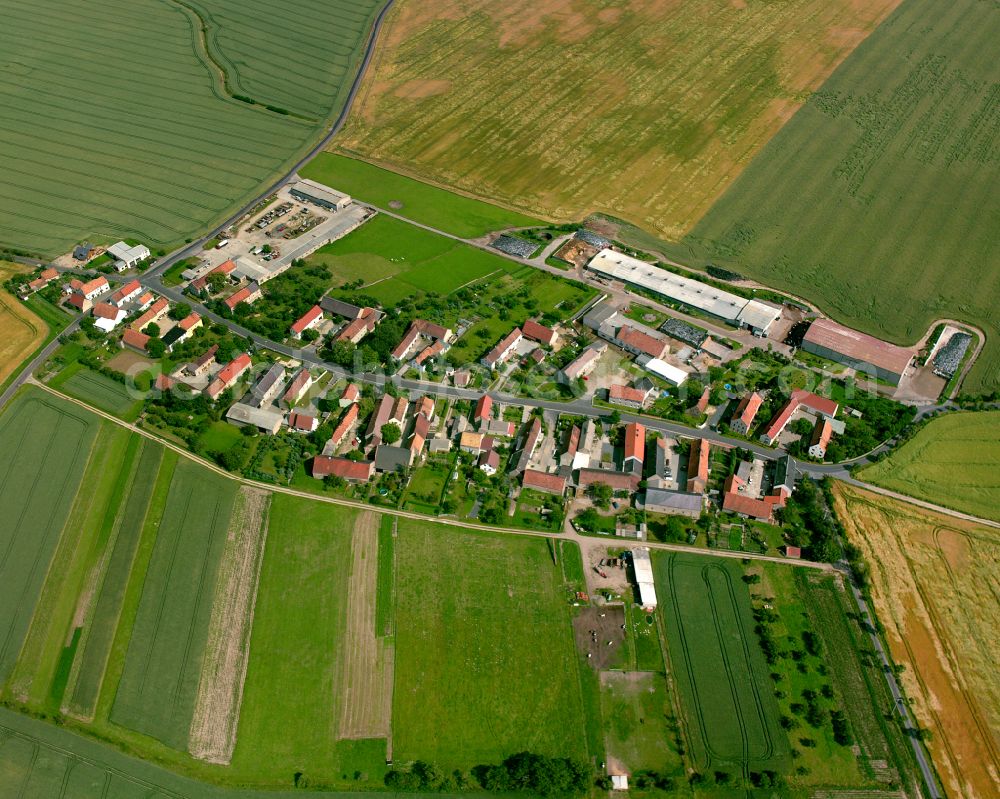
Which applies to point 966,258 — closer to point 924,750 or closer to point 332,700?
point 924,750

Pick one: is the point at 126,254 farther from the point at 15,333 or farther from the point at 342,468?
the point at 342,468

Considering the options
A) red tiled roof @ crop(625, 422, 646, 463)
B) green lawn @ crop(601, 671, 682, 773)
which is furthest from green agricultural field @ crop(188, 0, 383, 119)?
green lawn @ crop(601, 671, 682, 773)

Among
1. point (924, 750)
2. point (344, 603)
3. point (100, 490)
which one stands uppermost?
point (100, 490)

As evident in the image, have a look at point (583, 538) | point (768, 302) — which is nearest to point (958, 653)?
point (583, 538)

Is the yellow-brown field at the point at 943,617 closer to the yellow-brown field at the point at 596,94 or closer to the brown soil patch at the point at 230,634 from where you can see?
the yellow-brown field at the point at 596,94

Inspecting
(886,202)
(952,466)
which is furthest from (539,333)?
(886,202)

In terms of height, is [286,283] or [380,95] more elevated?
[380,95]
